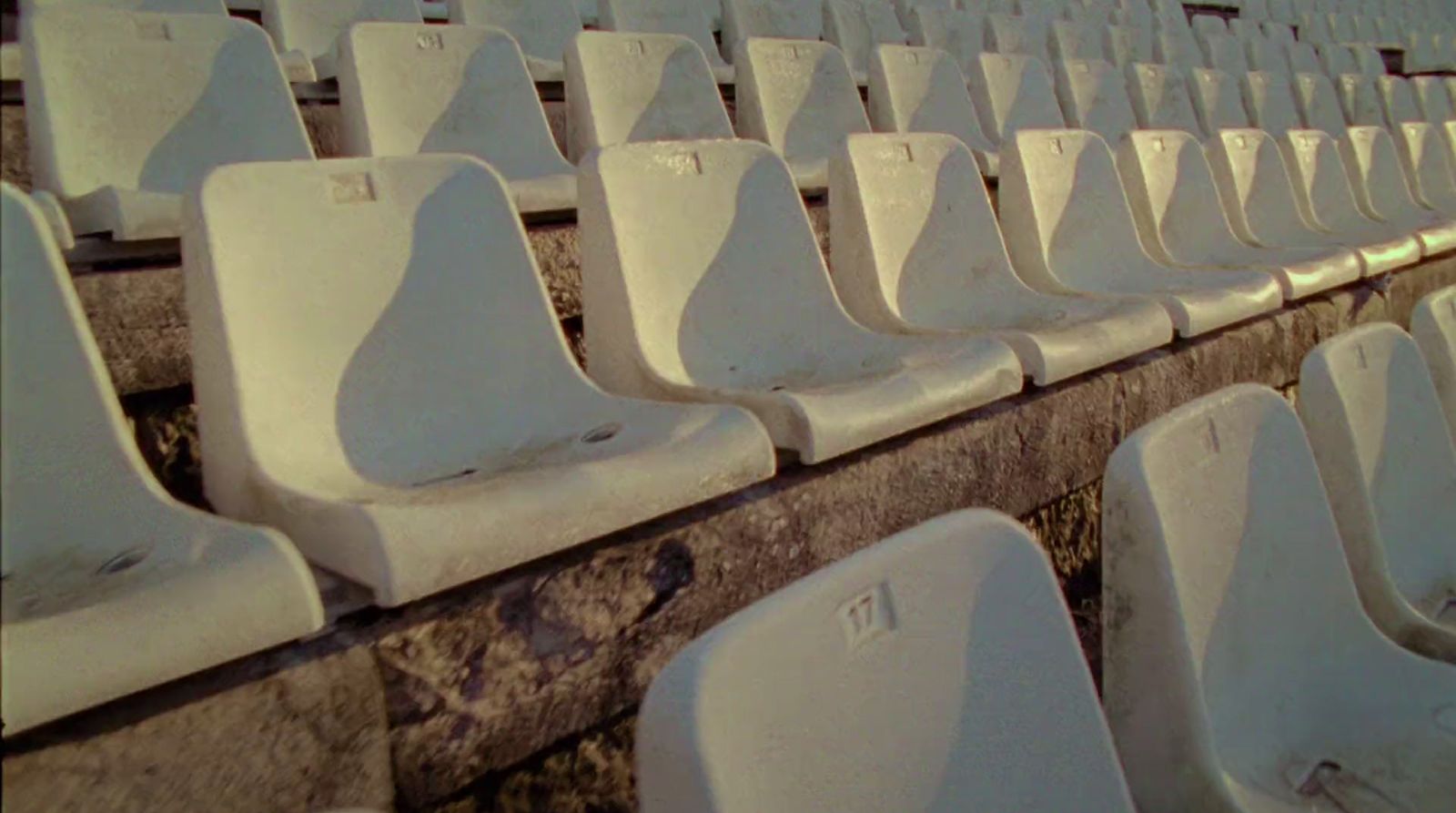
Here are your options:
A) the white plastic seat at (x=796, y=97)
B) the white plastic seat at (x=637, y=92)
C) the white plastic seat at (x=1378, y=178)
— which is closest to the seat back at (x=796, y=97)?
the white plastic seat at (x=796, y=97)

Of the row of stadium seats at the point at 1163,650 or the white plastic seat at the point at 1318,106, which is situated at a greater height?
the white plastic seat at the point at 1318,106

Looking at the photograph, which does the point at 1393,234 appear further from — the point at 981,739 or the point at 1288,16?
the point at 1288,16

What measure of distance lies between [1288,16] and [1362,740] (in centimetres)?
496

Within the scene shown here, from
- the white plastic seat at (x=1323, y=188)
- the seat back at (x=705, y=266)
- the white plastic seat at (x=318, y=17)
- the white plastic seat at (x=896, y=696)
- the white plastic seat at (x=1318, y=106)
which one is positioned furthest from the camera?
the white plastic seat at (x=1318, y=106)

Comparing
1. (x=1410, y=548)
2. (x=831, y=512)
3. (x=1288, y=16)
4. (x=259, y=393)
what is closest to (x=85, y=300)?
(x=259, y=393)

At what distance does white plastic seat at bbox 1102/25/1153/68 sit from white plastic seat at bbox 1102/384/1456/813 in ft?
9.44

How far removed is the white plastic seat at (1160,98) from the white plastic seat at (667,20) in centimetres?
119

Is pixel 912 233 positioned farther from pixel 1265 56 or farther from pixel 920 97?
pixel 1265 56

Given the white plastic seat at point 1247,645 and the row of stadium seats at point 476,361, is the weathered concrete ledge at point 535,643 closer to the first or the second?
the row of stadium seats at point 476,361

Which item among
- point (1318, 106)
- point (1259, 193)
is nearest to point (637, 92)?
point (1259, 193)

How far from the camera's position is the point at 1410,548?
1294 millimetres

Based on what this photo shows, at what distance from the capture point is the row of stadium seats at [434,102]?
1.35 metres

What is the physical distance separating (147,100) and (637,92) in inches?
28.9

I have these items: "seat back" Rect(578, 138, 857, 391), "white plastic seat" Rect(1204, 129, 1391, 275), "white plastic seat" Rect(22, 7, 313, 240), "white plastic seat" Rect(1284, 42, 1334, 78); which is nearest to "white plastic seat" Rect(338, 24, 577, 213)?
"white plastic seat" Rect(22, 7, 313, 240)
